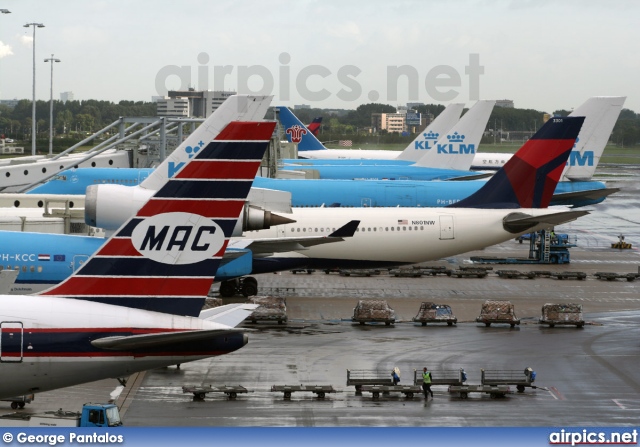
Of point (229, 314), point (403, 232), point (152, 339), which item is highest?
point (403, 232)

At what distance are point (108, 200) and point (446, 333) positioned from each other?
1534 centimetres

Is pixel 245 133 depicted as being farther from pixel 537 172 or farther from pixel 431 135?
pixel 431 135

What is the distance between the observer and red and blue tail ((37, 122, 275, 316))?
65.8 ft

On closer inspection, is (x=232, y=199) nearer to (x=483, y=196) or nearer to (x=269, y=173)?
(x=483, y=196)

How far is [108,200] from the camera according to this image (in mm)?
41875

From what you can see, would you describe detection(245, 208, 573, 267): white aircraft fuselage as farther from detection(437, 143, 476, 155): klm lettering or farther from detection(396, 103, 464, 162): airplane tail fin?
detection(396, 103, 464, 162): airplane tail fin

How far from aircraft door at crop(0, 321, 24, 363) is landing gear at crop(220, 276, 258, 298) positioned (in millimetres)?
31366

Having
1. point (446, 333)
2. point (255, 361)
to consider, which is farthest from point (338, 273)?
point (255, 361)

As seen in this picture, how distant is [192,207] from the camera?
2009cm

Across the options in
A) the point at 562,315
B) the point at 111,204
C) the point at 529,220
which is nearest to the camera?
the point at 111,204

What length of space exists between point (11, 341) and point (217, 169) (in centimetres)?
516

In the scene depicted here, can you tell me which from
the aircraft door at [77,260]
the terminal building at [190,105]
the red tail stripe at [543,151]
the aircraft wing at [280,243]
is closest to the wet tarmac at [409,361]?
the aircraft wing at [280,243]

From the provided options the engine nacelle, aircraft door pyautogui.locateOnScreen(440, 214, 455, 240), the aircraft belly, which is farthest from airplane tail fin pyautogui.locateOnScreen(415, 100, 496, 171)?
the aircraft belly

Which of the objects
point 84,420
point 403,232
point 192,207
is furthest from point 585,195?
point 192,207
